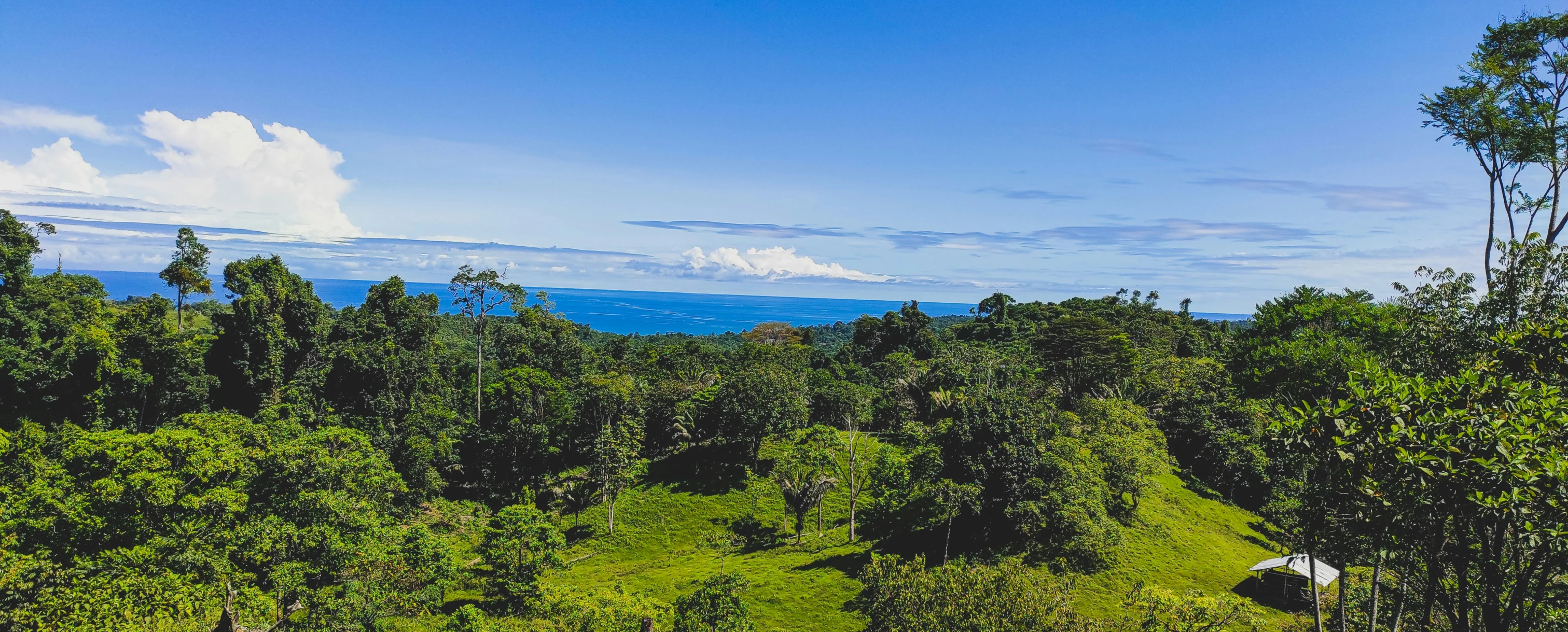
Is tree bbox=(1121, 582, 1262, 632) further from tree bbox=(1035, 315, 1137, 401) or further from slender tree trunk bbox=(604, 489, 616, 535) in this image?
tree bbox=(1035, 315, 1137, 401)

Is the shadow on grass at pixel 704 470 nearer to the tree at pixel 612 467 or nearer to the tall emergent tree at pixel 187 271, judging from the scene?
the tree at pixel 612 467

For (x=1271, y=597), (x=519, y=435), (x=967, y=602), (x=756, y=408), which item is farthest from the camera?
(x=519, y=435)

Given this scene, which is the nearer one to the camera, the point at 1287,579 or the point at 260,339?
the point at 1287,579

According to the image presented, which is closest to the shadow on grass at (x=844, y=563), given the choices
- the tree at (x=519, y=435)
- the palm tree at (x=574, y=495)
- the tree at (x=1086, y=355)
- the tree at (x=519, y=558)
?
the tree at (x=519, y=558)

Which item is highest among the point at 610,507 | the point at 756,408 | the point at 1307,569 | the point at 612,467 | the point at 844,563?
the point at 756,408

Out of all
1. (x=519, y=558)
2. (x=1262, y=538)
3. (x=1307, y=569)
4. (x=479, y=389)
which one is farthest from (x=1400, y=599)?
(x=479, y=389)

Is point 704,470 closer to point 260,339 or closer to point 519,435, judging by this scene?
point 519,435

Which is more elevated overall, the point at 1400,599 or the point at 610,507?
the point at 1400,599
